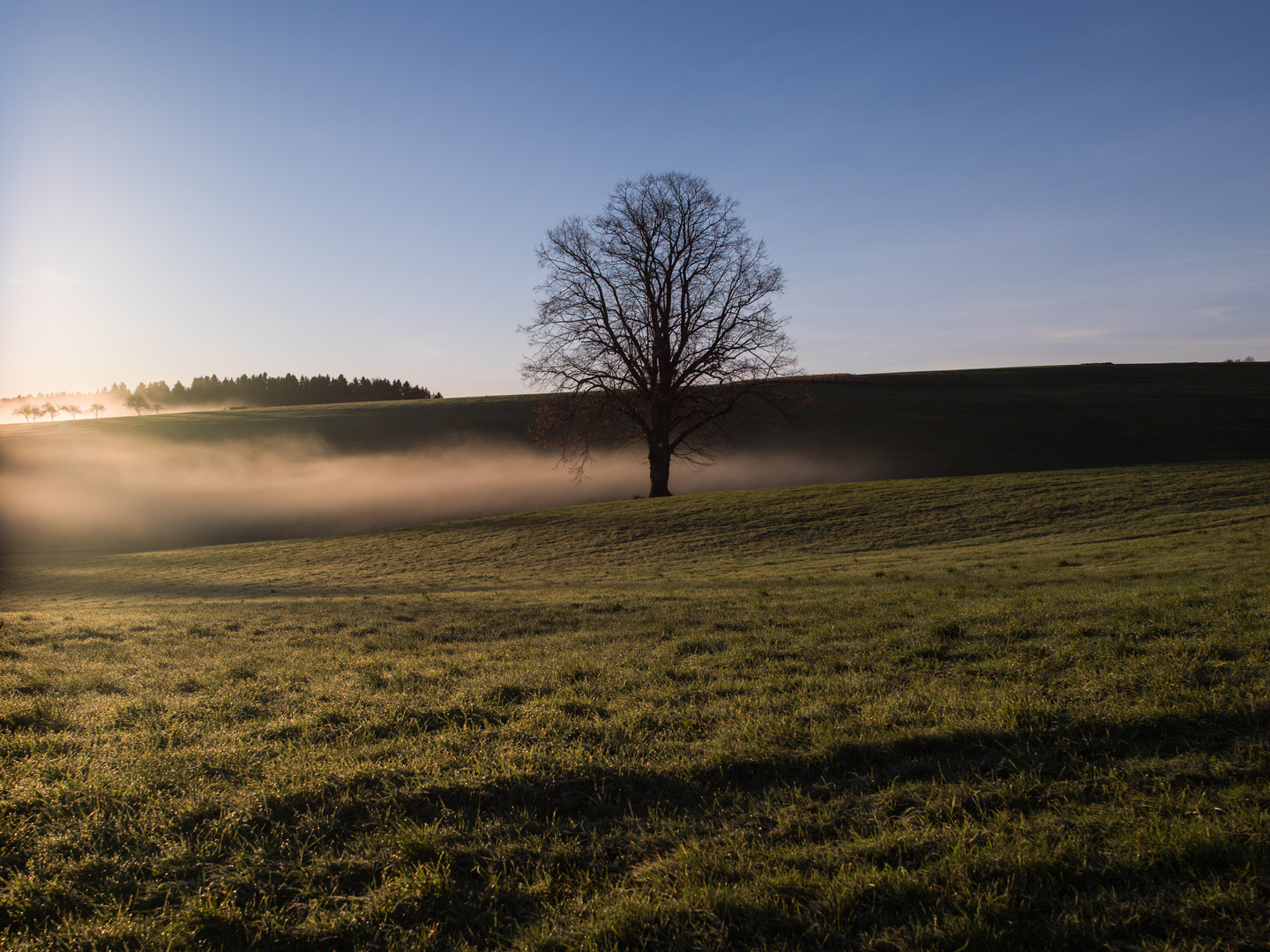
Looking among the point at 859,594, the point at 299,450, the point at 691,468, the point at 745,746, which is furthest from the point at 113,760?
the point at 299,450

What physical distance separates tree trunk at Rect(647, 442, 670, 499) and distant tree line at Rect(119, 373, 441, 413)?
102 meters

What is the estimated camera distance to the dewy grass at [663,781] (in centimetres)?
330

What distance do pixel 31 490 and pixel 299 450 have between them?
17.1 meters

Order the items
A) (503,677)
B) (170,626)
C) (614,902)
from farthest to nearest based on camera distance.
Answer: (170,626) < (503,677) < (614,902)

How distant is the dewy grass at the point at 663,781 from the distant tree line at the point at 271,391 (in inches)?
5059

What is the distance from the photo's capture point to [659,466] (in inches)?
1443

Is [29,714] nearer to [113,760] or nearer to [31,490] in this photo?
[113,760]

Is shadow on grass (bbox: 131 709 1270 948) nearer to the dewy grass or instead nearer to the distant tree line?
the dewy grass

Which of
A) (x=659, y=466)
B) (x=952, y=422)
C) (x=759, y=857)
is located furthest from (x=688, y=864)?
(x=952, y=422)

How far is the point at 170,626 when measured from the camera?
11.1 metres

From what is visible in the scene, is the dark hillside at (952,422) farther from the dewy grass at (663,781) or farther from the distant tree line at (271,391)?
the distant tree line at (271,391)

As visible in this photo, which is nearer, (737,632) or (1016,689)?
(1016,689)

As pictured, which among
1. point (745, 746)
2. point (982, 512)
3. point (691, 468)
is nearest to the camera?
point (745, 746)

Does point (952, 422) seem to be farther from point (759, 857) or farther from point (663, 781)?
point (759, 857)
